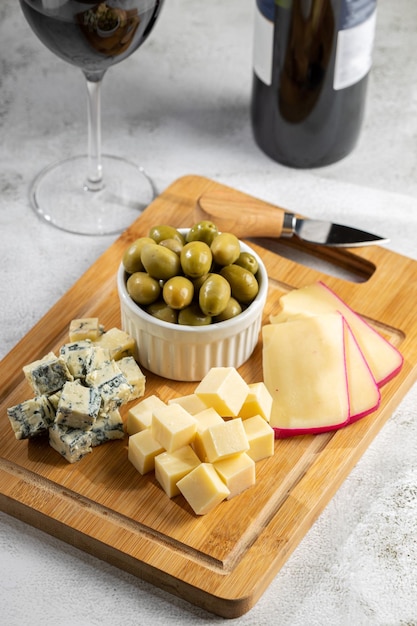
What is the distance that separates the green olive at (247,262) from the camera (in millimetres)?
1495

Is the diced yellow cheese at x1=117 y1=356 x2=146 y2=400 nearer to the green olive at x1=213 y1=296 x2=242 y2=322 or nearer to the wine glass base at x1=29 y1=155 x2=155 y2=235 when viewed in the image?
the green olive at x1=213 y1=296 x2=242 y2=322

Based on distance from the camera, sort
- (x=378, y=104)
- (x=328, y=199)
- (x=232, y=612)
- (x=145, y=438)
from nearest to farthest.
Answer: (x=232, y=612) → (x=145, y=438) → (x=328, y=199) → (x=378, y=104)

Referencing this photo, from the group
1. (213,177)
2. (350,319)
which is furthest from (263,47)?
(350,319)

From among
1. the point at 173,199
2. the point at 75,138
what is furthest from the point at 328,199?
the point at 75,138

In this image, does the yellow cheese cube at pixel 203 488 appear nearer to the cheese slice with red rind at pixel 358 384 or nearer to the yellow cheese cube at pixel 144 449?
the yellow cheese cube at pixel 144 449

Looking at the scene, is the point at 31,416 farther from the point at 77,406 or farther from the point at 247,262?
the point at 247,262

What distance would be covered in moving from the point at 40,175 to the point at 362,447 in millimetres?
822

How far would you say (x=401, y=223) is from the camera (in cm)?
188

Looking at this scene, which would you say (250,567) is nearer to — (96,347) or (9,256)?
(96,347)

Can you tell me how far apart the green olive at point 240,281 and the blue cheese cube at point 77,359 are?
21 cm

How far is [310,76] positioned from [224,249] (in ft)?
1.52

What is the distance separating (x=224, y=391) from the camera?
1394 millimetres

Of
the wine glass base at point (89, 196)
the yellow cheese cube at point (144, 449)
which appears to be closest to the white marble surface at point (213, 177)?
the wine glass base at point (89, 196)

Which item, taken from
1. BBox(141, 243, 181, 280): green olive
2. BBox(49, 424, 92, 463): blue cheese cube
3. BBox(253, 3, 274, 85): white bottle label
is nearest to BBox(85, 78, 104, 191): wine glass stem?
BBox(253, 3, 274, 85): white bottle label
